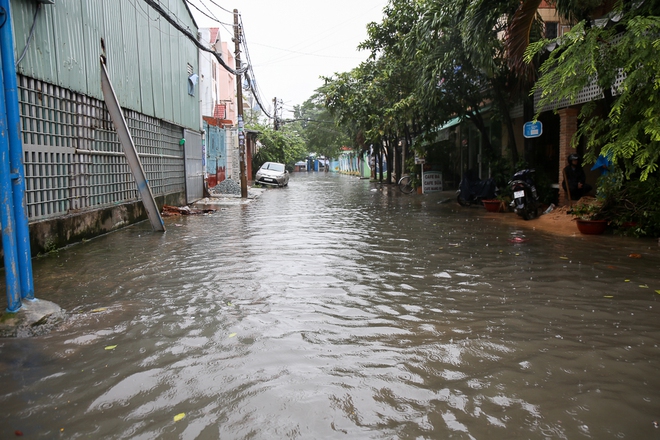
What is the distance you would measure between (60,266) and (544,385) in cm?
635

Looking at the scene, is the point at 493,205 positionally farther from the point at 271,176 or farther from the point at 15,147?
Result: the point at 271,176

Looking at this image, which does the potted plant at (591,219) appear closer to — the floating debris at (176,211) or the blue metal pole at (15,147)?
the blue metal pole at (15,147)

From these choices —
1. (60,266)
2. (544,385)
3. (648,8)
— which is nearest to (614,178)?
(648,8)

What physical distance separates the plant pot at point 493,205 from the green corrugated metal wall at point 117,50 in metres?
9.62

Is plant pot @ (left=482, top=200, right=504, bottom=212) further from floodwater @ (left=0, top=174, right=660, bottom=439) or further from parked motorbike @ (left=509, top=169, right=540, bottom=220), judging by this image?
floodwater @ (left=0, top=174, right=660, bottom=439)

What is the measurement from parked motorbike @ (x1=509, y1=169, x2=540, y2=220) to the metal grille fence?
9096 millimetres

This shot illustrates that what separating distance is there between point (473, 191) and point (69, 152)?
38.3ft

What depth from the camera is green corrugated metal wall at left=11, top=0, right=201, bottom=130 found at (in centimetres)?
808

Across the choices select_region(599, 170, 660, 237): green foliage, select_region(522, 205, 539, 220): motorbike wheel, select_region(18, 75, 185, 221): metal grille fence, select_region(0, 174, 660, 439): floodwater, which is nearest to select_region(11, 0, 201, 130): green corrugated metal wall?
select_region(18, 75, 185, 221): metal grille fence

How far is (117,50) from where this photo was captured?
11586 mm

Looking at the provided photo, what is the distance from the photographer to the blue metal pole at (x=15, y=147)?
14.6 ft

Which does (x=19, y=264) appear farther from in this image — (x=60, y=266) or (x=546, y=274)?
(x=546, y=274)

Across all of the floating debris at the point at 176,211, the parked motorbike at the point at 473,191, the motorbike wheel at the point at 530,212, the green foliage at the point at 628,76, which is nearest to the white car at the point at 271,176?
the floating debris at the point at 176,211

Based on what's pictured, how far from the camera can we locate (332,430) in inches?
112
